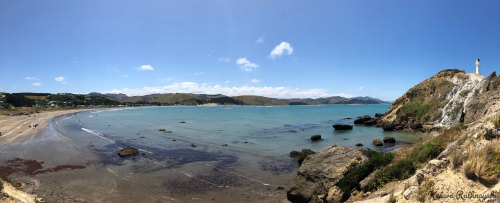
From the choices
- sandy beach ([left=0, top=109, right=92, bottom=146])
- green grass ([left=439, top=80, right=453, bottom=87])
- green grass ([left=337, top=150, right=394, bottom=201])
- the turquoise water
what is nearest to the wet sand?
green grass ([left=337, top=150, right=394, bottom=201])

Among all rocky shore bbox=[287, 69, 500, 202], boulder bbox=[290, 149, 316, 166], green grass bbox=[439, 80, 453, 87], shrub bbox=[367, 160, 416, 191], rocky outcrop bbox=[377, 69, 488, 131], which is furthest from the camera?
green grass bbox=[439, 80, 453, 87]

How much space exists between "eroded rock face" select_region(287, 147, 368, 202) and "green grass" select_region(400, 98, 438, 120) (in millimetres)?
46547

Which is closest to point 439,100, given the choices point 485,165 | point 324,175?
point 324,175

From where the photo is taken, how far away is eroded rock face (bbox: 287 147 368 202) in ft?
44.3

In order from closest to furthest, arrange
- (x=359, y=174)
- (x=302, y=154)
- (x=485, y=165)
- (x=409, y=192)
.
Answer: (x=485, y=165)
(x=409, y=192)
(x=359, y=174)
(x=302, y=154)

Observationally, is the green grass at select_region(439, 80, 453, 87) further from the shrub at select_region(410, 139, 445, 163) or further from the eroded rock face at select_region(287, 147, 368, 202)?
the shrub at select_region(410, 139, 445, 163)

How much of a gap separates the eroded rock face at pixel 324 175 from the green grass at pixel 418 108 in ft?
153

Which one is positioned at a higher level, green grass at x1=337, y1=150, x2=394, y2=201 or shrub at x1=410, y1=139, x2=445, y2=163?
shrub at x1=410, y1=139, x2=445, y2=163

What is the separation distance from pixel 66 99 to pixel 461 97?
24922 centimetres

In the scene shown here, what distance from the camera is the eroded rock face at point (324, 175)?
13.5 m

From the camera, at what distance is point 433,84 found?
5619 centimetres

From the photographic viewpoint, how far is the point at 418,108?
52.0 meters

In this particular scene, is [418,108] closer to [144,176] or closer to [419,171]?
[419,171]

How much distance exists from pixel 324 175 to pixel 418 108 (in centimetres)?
5139
